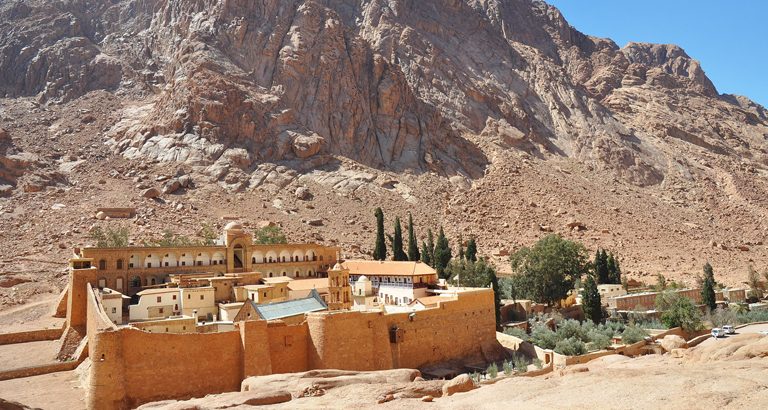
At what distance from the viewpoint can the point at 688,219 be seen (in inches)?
2749

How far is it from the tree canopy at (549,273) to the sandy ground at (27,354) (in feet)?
89.9

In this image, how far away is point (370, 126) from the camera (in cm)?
7500

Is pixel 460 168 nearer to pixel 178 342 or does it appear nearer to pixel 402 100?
pixel 402 100

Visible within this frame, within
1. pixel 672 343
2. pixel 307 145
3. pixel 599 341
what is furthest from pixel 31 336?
pixel 307 145

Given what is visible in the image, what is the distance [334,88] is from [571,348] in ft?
178

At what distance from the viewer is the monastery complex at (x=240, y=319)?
19.0 m

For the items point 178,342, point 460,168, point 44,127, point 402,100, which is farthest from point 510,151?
point 178,342

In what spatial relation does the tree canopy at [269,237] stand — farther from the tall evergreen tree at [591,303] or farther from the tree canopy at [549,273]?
the tall evergreen tree at [591,303]

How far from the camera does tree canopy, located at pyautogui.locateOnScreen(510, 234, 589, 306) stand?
3891 centimetres

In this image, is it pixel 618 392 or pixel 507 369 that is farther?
pixel 507 369

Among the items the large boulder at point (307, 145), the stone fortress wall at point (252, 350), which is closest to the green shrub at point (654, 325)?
the stone fortress wall at point (252, 350)

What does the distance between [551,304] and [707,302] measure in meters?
9.40

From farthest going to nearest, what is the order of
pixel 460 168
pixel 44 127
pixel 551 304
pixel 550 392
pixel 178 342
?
pixel 460 168, pixel 44 127, pixel 551 304, pixel 178 342, pixel 550 392

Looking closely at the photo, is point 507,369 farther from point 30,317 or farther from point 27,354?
point 30,317
